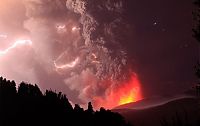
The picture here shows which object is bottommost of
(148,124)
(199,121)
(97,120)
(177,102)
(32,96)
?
(199,121)

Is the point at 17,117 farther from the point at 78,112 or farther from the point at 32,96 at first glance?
the point at 78,112

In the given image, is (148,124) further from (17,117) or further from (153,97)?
(17,117)

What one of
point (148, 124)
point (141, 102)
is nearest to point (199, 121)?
point (148, 124)

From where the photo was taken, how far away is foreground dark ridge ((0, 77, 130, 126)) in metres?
40.8

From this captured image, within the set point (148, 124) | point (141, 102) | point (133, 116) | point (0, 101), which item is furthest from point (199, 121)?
point (141, 102)

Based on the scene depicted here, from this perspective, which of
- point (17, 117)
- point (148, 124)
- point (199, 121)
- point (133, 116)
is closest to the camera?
point (199, 121)

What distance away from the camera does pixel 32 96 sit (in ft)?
145

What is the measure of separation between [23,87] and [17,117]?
18.9ft

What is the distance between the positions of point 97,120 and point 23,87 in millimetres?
9223

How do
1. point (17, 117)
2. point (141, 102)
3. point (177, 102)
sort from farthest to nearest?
point (141, 102), point (177, 102), point (17, 117)

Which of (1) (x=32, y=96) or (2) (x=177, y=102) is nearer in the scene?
(1) (x=32, y=96)

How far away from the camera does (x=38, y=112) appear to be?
138 ft

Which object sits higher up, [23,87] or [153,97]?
[153,97]

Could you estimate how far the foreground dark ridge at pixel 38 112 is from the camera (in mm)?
40781
